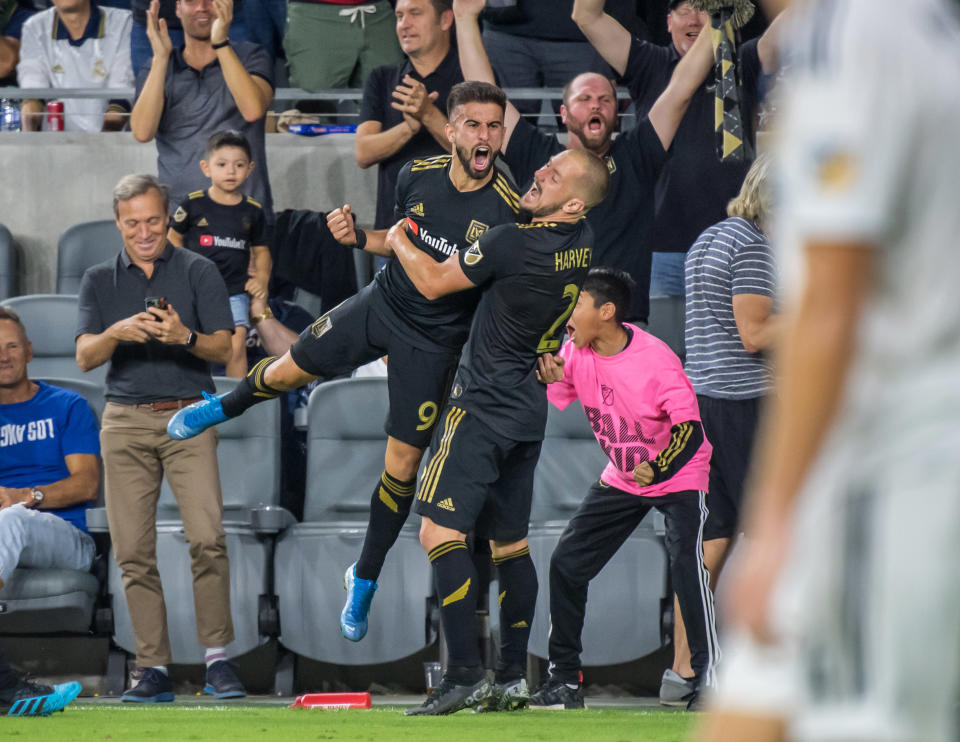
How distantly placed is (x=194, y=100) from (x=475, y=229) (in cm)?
358

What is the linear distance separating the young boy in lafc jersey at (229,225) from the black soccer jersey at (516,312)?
2642 millimetres

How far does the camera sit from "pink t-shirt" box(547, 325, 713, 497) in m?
5.95

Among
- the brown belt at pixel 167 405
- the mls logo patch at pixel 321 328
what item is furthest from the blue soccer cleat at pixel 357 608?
the brown belt at pixel 167 405

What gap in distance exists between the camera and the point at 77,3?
31.5 feet

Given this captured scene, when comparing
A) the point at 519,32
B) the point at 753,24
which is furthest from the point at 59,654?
the point at 753,24

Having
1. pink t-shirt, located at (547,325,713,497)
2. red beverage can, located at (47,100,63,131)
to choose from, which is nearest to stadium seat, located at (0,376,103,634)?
pink t-shirt, located at (547,325,713,497)

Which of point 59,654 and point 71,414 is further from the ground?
point 71,414

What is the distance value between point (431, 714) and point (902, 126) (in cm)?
451

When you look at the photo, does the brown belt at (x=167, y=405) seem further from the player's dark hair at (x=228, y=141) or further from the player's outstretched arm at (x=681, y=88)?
the player's outstretched arm at (x=681, y=88)

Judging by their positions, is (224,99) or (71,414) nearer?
(71,414)

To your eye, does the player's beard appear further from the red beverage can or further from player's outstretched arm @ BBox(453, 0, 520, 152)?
the red beverage can

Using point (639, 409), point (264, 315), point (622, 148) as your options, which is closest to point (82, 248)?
point (264, 315)

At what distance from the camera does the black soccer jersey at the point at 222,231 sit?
7.92m

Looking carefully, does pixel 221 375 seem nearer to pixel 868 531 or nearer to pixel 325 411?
pixel 325 411
